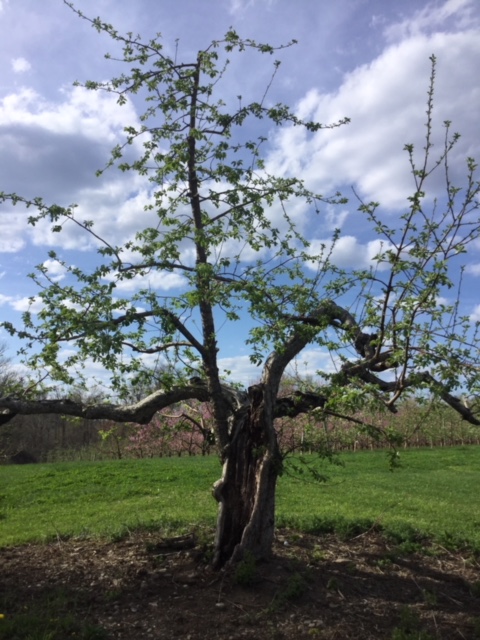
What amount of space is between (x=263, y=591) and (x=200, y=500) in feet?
19.6

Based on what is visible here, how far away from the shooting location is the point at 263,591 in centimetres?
477

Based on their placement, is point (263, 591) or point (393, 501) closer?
point (263, 591)

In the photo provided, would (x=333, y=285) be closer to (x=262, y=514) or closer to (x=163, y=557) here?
(x=262, y=514)

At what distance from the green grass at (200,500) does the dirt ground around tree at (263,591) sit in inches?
33.4

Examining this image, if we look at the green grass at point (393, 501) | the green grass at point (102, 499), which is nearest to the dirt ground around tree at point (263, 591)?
the green grass at point (393, 501)

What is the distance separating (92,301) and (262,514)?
2549mm

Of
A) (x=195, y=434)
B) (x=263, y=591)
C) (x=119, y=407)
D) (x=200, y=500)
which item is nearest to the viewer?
(x=263, y=591)

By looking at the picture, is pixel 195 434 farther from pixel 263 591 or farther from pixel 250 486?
pixel 263 591

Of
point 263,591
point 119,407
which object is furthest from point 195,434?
point 263,591

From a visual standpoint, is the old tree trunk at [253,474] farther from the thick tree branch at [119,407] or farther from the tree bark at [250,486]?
the thick tree branch at [119,407]

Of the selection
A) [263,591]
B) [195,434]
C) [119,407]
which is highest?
[119,407]

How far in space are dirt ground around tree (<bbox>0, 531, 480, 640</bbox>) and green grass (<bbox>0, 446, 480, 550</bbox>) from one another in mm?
849

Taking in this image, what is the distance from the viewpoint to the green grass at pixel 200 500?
24.2 ft

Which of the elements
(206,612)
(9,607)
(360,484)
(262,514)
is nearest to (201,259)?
(262,514)
